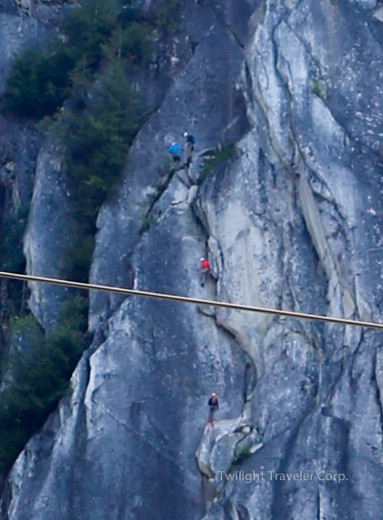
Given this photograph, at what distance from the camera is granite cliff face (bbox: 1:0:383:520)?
16.9 m

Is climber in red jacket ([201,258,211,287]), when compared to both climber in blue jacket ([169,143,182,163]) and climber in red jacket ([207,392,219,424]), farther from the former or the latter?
climber in blue jacket ([169,143,182,163])

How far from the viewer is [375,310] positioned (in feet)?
56.8

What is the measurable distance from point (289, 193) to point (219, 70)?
12.3 feet

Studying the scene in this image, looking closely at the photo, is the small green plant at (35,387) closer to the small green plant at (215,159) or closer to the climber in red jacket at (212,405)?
the climber in red jacket at (212,405)

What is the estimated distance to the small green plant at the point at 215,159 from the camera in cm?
2014

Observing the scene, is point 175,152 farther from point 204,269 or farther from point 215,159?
point 204,269

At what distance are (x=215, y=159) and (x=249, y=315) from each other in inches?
123

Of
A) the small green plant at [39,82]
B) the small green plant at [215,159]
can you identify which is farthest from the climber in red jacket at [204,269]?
the small green plant at [39,82]

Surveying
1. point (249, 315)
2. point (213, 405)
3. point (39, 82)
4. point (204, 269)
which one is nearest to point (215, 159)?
point (204, 269)

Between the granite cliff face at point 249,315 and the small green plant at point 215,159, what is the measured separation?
0.15 meters

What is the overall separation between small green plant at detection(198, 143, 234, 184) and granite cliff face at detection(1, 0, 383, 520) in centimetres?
15

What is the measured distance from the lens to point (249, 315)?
18.6 meters

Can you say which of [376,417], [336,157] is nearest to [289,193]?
[336,157]

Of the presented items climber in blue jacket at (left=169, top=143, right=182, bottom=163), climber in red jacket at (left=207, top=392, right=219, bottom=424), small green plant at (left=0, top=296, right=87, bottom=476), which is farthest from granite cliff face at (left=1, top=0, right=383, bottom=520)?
small green plant at (left=0, top=296, right=87, bottom=476)
